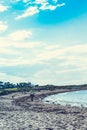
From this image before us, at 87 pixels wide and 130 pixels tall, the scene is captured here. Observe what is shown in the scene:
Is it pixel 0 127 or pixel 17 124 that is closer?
pixel 0 127

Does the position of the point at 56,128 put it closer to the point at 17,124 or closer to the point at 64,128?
the point at 64,128

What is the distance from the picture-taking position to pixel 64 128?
2234 centimetres

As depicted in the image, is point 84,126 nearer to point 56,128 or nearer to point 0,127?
point 56,128

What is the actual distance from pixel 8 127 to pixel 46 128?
2562 mm

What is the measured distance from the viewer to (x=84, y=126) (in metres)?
23.7

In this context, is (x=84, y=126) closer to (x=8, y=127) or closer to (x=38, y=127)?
(x=38, y=127)

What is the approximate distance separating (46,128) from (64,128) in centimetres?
122

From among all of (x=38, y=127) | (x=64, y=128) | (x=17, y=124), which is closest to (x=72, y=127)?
(x=64, y=128)

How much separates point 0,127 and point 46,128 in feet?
10.1

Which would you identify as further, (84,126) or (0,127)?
(84,126)

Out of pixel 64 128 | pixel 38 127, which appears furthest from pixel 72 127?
pixel 38 127

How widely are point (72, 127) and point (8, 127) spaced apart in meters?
4.43

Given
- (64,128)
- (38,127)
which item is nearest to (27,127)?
(38,127)

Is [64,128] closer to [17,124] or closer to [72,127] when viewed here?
[72,127]
